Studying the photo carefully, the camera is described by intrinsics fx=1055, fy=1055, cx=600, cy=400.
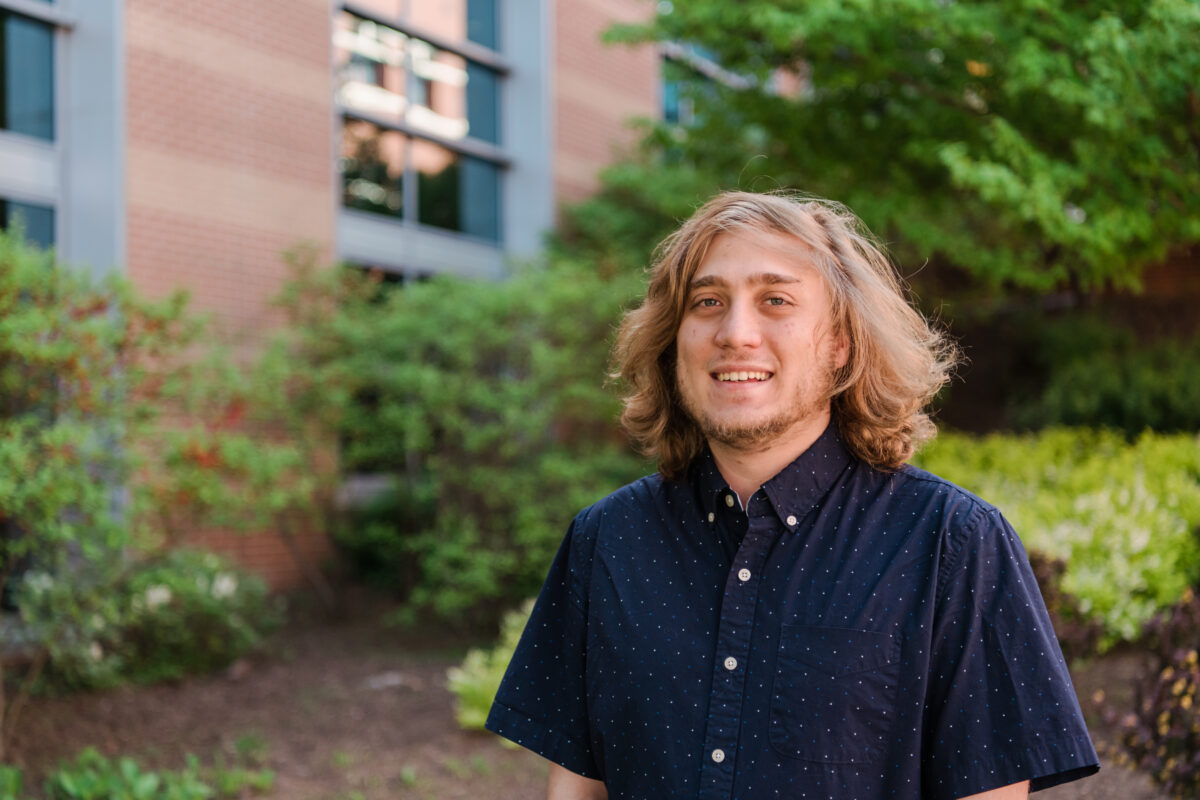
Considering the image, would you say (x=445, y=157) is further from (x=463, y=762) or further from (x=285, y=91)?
(x=463, y=762)

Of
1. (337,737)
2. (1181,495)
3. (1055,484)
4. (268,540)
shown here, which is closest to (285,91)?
(268,540)

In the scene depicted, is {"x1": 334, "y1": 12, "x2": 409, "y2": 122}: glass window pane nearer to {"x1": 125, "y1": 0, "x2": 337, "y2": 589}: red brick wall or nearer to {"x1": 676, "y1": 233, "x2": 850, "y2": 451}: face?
{"x1": 125, "y1": 0, "x2": 337, "y2": 589}: red brick wall

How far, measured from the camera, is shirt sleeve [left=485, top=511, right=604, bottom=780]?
1.85 m

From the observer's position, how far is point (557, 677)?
74.6 inches

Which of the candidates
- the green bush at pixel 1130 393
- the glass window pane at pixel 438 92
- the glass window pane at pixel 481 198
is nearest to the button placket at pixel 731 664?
the green bush at pixel 1130 393

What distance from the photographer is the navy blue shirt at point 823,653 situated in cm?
152

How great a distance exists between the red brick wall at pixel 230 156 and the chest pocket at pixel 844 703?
769cm

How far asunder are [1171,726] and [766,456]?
272 cm

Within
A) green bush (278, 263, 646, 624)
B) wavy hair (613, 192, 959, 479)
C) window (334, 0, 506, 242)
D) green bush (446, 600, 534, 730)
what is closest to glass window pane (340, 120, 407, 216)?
window (334, 0, 506, 242)

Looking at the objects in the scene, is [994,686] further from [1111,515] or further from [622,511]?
[1111,515]

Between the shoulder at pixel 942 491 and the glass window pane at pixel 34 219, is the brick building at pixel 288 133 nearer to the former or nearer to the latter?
the glass window pane at pixel 34 219

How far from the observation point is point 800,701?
1569mm

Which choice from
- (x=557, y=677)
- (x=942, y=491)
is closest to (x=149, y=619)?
(x=557, y=677)

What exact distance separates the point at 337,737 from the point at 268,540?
367 cm
